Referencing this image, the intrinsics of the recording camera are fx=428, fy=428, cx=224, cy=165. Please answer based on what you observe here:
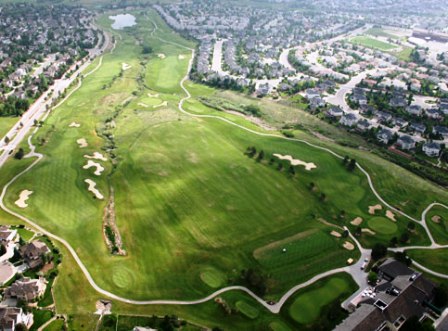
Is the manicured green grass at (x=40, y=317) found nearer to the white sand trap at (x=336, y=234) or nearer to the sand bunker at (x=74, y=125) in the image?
the white sand trap at (x=336, y=234)

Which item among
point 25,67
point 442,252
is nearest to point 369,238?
point 442,252

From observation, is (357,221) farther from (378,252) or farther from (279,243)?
(279,243)

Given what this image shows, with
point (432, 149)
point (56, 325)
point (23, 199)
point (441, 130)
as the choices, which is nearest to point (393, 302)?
point (56, 325)

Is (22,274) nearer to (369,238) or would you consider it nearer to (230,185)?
→ (230,185)

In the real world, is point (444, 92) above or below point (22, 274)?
above

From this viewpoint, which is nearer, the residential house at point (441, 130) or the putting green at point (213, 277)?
the putting green at point (213, 277)

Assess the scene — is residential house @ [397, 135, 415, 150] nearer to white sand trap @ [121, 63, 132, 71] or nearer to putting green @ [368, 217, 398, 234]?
putting green @ [368, 217, 398, 234]

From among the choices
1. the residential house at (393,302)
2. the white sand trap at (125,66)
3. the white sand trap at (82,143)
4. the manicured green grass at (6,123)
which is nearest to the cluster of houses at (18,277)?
the white sand trap at (82,143)
